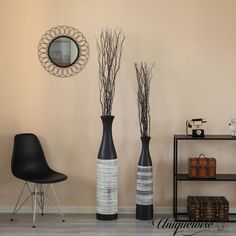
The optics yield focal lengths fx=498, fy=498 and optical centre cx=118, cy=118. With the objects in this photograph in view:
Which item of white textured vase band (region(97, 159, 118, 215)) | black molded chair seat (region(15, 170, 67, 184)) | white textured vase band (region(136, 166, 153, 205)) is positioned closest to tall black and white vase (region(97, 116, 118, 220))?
white textured vase band (region(97, 159, 118, 215))

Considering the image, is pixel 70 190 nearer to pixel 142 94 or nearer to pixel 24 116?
pixel 24 116

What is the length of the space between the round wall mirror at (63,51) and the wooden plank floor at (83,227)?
1.51 meters

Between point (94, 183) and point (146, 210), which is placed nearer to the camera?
point (146, 210)

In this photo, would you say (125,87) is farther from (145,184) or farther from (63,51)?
(145,184)

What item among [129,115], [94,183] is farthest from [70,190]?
[129,115]

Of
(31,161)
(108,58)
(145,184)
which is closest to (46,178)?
(31,161)

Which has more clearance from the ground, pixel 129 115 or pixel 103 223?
pixel 129 115

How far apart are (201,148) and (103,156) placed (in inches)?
41.9

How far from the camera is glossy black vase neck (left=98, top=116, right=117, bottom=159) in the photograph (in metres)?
4.96

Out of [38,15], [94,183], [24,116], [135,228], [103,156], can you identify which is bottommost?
[135,228]

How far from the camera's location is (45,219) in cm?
502

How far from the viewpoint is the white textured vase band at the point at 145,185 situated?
498 centimetres

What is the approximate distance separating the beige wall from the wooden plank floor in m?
0.33

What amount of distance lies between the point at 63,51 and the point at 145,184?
1.62 metres
